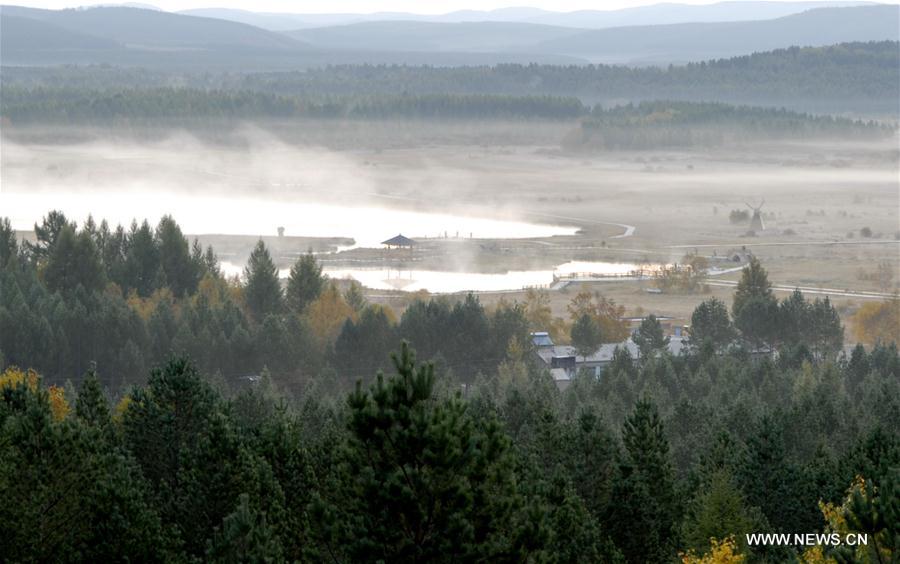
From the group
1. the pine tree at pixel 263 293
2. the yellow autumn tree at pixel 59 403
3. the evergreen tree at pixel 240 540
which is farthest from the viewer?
the pine tree at pixel 263 293

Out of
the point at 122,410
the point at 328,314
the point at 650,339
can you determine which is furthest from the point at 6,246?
the point at 122,410

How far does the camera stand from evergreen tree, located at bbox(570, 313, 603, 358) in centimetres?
9338

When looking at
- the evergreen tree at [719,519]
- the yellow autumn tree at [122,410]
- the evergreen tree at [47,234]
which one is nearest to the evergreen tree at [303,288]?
the evergreen tree at [47,234]

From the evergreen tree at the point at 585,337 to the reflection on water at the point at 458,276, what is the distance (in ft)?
118

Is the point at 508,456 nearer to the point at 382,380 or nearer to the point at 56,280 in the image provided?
the point at 382,380

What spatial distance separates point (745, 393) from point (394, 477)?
43543 mm

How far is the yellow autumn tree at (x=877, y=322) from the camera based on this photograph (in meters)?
106

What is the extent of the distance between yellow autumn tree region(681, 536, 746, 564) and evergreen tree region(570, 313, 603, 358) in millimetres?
55983

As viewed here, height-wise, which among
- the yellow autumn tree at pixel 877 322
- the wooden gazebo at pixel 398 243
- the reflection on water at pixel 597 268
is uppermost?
the wooden gazebo at pixel 398 243

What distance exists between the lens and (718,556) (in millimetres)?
35281

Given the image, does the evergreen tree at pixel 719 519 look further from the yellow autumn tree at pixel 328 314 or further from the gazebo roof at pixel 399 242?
the gazebo roof at pixel 399 242

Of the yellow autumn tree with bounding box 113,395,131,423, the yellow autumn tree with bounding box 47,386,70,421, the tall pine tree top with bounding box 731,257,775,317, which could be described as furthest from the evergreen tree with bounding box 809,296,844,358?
the yellow autumn tree with bounding box 113,395,131,423

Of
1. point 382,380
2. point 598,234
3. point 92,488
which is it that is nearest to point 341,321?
point 92,488

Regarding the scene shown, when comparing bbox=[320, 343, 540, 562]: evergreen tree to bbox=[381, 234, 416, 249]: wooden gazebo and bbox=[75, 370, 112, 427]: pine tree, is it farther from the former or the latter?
bbox=[381, 234, 416, 249]: wooden gazebo
